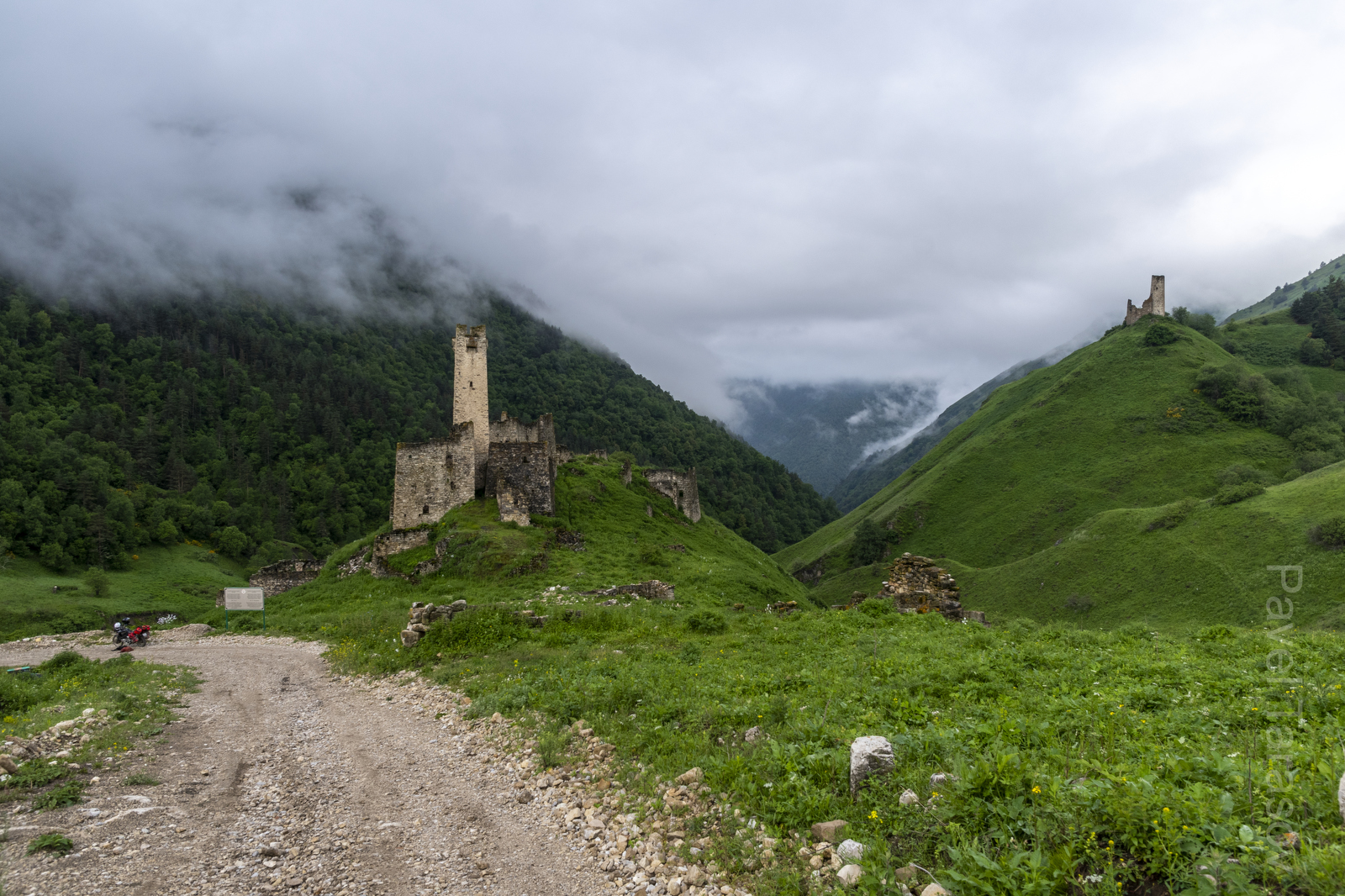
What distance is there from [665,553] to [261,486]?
106209mm

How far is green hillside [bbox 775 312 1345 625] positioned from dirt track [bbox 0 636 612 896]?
5422cm

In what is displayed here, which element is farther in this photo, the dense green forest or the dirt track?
the dense green forest

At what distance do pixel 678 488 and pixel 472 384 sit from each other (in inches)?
1131

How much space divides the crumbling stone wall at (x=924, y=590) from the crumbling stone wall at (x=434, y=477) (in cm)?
2930

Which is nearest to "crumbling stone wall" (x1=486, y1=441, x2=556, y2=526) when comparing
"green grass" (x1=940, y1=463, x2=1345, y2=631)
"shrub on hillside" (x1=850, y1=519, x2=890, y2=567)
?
"green grass" (x1=940, y1=463, x2=1345, y2=631)

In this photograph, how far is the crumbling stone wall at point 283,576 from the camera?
41.2 metres

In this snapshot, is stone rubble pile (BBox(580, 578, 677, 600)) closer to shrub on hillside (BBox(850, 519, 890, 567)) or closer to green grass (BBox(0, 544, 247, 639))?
green grass (BBox(0, 544, 247, 639))

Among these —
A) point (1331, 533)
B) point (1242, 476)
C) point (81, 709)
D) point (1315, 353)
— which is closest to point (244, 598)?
point (81, 709)

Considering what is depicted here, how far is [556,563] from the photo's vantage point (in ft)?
119

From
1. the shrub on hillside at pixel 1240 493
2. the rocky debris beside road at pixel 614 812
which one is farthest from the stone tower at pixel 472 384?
the shrub on hillside at pixel 1240 493

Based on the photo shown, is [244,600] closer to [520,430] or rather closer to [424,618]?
[424,618]

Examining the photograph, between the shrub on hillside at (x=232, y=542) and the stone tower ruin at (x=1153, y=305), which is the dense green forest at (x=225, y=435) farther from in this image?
the stone tower ruin at (x=1153, y=305)

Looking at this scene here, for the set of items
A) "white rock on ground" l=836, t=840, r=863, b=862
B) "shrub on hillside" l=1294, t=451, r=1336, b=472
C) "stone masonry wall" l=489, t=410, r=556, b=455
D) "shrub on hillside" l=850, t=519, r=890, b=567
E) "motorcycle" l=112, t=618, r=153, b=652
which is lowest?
"shrub on hillside" l=850, t=519, r=890, b=567

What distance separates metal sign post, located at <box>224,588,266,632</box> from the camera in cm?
2998
